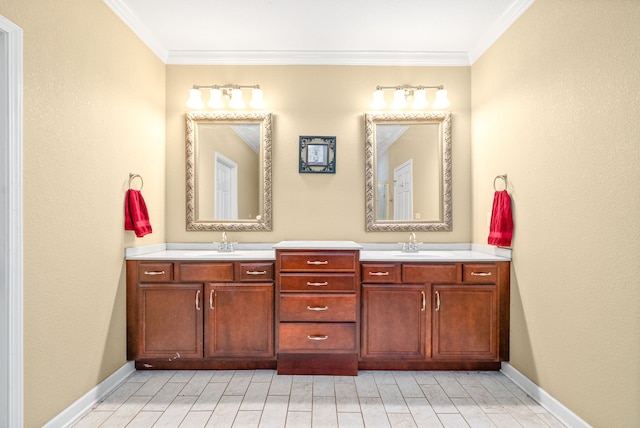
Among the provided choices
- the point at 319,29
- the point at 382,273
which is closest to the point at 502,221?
the point at 382,273

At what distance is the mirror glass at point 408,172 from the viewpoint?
10.8 feet

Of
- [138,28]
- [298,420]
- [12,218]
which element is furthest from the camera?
[138,28]

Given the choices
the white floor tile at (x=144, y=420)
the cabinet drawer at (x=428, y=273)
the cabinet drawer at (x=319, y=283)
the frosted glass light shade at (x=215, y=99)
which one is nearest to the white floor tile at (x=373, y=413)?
the cabinet drawer at (x=319, y=283)

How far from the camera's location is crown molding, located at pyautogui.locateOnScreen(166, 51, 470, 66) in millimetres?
3234

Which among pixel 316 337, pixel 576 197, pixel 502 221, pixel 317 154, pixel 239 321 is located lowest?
pixel 316 337

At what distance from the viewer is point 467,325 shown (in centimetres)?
272

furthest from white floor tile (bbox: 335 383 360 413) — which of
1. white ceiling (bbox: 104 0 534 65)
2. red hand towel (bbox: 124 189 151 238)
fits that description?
white ceiling (bbox: 104 0 534 65)

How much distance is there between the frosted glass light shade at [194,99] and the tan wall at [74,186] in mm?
406

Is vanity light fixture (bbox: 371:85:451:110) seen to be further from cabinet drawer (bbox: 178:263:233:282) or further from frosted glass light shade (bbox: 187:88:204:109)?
cabinet drawer (bbox: 178:263:233:282)

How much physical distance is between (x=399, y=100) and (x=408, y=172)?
2.01 ft

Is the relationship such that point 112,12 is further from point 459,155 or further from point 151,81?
point 459,155

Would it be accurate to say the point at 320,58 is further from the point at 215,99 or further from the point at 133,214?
the point at 133,214

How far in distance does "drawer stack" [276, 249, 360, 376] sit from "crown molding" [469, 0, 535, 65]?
1.91 metres
